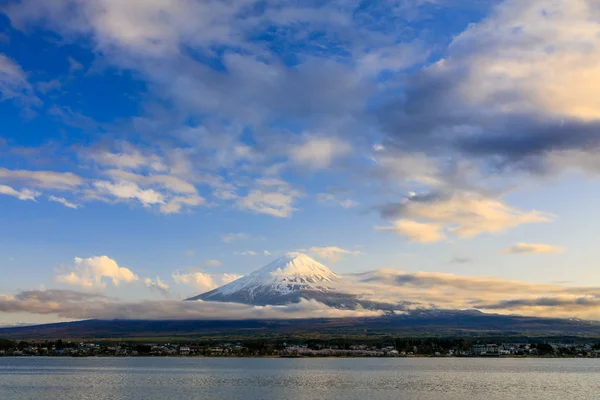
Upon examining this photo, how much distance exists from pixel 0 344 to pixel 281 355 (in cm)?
8835

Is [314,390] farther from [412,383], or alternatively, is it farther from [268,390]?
[412,383]

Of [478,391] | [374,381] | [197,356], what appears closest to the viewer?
[478,391]

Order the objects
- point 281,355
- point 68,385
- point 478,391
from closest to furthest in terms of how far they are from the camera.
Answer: point 478,391 → point 68,385 → point 281,355

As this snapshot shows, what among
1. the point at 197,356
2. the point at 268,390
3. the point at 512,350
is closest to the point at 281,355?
the point at 197,356

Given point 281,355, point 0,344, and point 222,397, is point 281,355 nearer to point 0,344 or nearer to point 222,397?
point 0,344

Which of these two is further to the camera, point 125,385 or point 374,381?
point 374,381

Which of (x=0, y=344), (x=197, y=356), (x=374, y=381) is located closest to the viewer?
(x=374, y=381)

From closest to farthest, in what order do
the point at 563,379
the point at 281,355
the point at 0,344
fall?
1. the point at 563,379
2. the point at 281,355
3. the point at 0,344

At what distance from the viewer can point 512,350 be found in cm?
18162

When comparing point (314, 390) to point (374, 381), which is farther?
point (374, 381)

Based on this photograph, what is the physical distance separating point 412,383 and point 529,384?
13454mm

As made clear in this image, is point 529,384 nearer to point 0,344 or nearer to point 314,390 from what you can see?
point 314,390

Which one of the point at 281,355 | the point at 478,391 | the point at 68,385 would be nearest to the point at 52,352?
the point at 281,355

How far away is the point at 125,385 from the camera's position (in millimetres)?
75438
